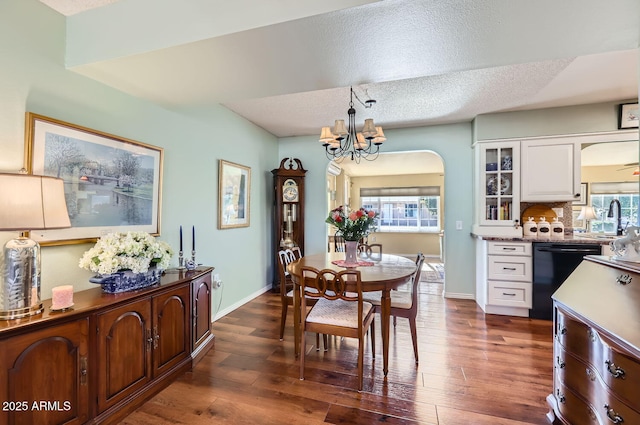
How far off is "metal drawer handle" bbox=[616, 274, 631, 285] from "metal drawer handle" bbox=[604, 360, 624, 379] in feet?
1.32

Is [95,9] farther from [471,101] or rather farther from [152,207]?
[471,101]

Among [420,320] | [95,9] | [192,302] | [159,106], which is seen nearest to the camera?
[95,9]

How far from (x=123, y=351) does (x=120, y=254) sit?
0.59 m

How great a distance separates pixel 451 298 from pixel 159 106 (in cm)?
437

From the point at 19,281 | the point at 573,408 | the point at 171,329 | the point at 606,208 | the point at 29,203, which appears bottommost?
the point at 573,408

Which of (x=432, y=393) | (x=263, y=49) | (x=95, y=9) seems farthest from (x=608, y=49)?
(x=95, y=9)

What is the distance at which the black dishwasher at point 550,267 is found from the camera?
3203mm

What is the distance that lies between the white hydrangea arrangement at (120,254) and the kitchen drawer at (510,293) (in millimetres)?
3733

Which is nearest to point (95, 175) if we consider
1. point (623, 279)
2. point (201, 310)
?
point (201, 310)

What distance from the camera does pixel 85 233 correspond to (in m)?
1.91

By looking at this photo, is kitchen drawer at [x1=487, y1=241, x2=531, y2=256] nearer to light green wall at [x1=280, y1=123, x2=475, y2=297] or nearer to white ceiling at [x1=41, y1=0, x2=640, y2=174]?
light green wall at [x1=280, y1=123, x2=475, y2=297]

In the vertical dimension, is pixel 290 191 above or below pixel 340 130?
below

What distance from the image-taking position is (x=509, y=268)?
3.45 m

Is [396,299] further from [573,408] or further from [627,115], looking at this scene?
[627,115]
